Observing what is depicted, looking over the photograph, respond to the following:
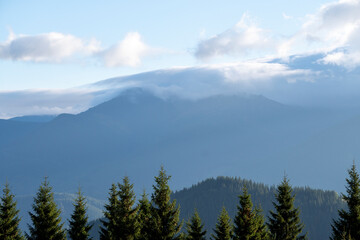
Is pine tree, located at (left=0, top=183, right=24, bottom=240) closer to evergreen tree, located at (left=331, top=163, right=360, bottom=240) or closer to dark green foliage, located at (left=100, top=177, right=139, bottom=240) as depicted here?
dark green foliage, located at (left=100, top=177, right=139, bottom=240)

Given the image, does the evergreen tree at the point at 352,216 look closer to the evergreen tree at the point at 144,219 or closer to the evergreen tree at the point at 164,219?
the evergreen tree at the point at 164,219

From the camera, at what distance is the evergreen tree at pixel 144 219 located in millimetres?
62219

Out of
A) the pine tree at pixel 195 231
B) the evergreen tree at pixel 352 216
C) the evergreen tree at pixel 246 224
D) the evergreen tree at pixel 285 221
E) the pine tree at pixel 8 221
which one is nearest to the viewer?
the evergreen tree at pixel 246 224

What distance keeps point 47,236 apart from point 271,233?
2610 centimetres

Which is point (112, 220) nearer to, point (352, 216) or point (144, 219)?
point (144, 219)

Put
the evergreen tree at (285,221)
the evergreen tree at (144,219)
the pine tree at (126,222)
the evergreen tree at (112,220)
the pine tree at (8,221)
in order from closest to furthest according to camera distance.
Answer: the pine tree at (8,221)
the evergreen tree at (285,221)
the evergreen tree at (144,219)
the pine tree at (126,222)
the evergreen tree at (112,220)

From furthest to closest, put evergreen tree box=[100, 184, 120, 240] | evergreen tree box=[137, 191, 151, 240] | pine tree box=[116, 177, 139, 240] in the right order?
1. evergreen tree box=[100, 184, 120, 240]
2. pine tree box=[116, 177, 139, 240]
3. evergreen tree box=[137, 191, 151, 240]

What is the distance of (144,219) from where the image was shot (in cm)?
6800

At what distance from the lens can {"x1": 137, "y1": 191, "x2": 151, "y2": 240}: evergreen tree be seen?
62.2m

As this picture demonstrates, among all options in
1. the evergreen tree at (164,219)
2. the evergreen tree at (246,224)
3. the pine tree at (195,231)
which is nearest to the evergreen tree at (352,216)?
the evergreen tree at (246,224)

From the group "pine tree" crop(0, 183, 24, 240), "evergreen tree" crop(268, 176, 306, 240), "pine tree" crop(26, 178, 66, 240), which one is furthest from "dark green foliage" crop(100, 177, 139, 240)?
"evergreen tree" crop(268, 176, 306, 240)

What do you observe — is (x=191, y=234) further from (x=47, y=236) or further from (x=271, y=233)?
(x=47, y=236)

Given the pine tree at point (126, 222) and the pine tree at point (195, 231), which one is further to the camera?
the pine tree at point (126, 222)

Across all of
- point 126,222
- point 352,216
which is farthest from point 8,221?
→ point 352,216
